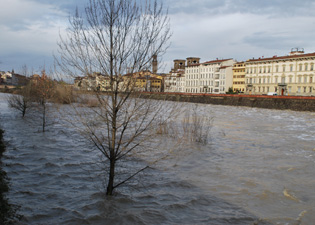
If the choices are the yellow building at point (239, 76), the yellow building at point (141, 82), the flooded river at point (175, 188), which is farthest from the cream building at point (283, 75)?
the yellow building at point (141, 82)

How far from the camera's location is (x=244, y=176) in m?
10.4

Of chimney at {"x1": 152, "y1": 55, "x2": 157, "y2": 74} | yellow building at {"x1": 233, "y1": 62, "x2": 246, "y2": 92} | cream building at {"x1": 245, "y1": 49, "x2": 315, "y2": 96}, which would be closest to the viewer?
chimney at {"x1": 152, "y1": 55, "x2": 157, "y2": 74}

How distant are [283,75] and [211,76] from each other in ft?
88.3

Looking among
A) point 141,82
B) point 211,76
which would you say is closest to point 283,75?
point 211,76

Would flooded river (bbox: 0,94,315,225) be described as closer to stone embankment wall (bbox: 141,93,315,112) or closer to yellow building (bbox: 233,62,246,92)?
stone embankment wall (bbox: 141,93,315,112)

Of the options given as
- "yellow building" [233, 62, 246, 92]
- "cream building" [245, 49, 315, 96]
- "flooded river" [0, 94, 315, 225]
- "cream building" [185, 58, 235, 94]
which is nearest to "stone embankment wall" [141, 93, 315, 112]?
"cream building" [245, 49, 315, 96]

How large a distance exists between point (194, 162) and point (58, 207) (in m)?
6.21

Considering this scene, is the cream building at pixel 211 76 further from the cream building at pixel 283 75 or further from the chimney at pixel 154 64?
the chimney at pixel 154 64

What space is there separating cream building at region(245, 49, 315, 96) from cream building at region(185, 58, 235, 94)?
7.37 m

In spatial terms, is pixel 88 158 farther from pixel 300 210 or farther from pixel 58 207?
pixel 300 210

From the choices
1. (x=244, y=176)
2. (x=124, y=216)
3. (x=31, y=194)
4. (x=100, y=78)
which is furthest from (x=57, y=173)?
(x=244, y=176)

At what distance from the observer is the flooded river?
6930 millimetres

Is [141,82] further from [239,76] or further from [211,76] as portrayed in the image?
[211,76]

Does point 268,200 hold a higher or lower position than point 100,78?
lower
